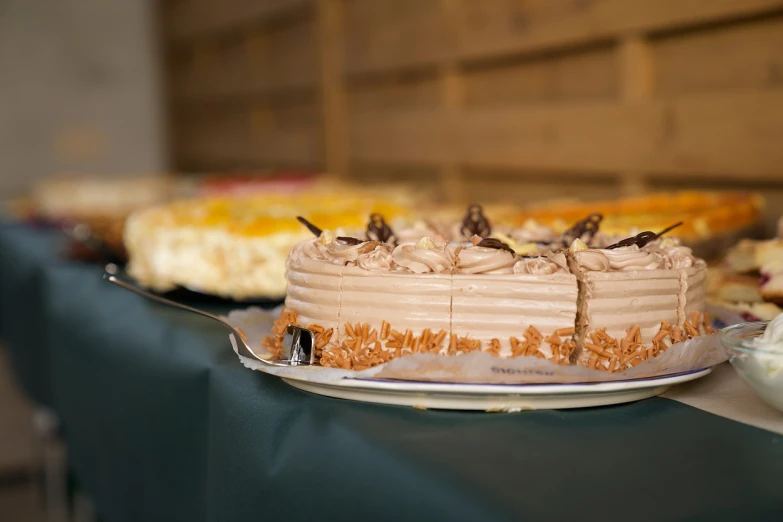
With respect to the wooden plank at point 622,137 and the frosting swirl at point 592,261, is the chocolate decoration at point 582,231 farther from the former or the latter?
the wooden plank at point 622,137

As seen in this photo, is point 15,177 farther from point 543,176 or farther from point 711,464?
point 711,464

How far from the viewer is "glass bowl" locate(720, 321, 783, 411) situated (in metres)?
0.84

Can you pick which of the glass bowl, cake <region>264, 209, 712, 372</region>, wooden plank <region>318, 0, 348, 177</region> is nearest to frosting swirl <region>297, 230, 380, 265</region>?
cake <region>264, 209, 712, 372</region>

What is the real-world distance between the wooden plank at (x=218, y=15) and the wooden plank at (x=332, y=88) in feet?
→ 0.85

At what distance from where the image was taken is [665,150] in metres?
2.26

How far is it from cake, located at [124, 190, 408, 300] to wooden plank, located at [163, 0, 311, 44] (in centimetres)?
268

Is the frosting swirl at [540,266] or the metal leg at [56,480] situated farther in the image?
the metal leg at [56,480]

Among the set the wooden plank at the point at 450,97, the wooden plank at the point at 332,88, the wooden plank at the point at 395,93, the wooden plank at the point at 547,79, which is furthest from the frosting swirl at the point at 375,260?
the wooden plank at the point at 332,88

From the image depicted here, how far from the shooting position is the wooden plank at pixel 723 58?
76.7 inches

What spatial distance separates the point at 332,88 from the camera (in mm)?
4297

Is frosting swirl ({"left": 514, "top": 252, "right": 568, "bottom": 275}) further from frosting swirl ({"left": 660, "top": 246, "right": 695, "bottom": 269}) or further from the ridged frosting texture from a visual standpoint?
frosting swirl ({"left": 660, "top": 246, "right": 695, "bottom": 269})

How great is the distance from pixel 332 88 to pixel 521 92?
5.16 ft

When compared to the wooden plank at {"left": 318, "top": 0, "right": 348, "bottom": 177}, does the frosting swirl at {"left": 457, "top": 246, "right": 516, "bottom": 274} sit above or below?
below

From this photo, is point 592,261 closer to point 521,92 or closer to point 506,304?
point 506,304
